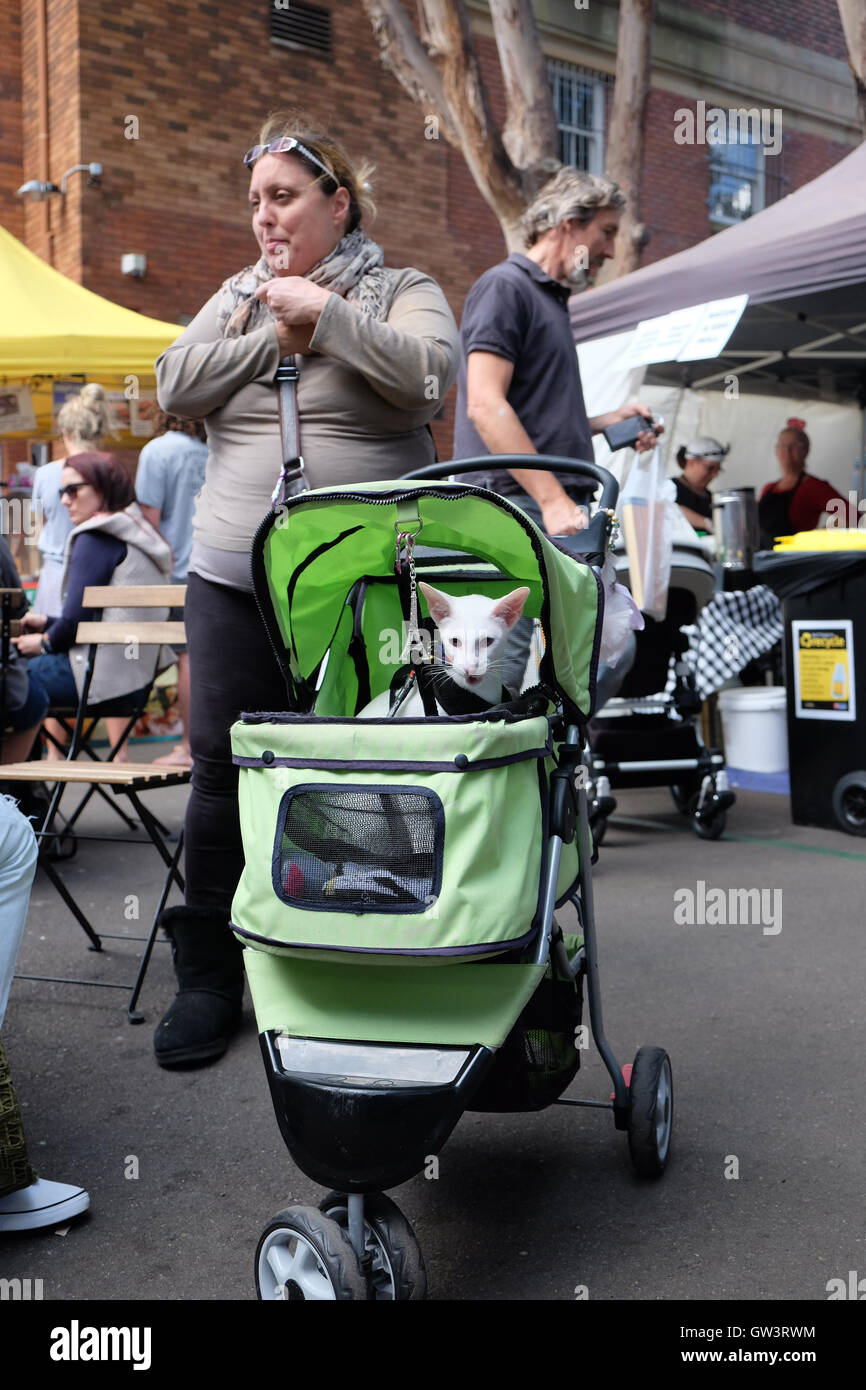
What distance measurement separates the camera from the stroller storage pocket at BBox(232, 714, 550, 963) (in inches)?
69.9

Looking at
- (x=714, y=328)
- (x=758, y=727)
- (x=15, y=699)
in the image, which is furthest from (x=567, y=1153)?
(x=714, y=328)

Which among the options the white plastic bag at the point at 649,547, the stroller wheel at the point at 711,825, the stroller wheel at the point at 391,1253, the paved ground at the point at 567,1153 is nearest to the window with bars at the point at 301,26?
the white plastic bag at the point at 649,547

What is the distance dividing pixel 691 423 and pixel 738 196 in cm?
728

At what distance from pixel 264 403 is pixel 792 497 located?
288 inches

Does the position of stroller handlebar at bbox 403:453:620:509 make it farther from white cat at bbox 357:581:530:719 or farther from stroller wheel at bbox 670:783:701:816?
stroller wheel at bbox 670:783:701:816

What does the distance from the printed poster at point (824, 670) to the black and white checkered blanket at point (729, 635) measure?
1.41 ft

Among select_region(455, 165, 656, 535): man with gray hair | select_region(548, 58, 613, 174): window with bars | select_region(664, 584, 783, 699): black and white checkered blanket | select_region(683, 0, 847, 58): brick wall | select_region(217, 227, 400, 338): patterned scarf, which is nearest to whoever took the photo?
select_region(217, 227, 400, 338): patterned scarf

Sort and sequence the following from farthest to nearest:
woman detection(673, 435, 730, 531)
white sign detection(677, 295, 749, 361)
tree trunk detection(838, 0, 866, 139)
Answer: tree trunk detection(838, 0, 866, 139) < woman detection(673, 435, 730, 531) < white sign detection(677, 295, 749, 361)

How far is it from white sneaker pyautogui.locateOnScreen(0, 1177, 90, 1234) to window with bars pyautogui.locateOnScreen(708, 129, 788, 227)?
1576 cm

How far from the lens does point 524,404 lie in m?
3.91

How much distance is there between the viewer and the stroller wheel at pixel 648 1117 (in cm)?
230

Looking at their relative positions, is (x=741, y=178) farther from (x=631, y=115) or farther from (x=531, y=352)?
(x=531, y=352)

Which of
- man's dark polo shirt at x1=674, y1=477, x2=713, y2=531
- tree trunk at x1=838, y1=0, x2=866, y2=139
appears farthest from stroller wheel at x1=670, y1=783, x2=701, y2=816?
tree trunk at x1=838, y1=0, x2=866, y2=139

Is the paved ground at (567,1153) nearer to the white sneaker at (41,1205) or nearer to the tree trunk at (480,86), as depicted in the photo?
the white sneaker at (41,1205)
